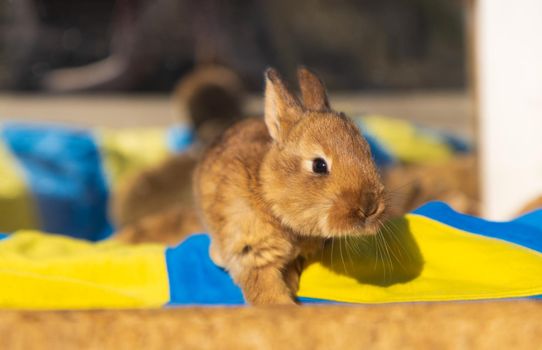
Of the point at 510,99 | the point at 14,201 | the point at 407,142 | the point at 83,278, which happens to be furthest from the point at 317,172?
the point at 407,142

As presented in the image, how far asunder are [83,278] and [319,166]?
531 mm

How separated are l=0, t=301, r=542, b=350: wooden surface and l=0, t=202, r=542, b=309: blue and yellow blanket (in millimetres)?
226

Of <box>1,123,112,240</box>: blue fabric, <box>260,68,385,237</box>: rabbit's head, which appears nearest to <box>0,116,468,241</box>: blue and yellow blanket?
<box>1,123,112,240</box>: blue fabric

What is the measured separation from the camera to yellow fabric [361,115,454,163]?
3430 millimetres

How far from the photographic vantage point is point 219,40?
11.7 ft

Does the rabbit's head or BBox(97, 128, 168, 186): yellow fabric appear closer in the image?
the rabbit's head

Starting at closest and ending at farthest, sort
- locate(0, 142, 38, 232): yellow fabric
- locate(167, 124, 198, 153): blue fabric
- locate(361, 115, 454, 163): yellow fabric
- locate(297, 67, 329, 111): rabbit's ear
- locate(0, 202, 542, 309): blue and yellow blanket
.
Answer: locate(0, 202, 542, 309): blue and yellow blanket, locate(297, 67, 329, 111): rabbit's ear, locate(0, 142, 38, 232): yellow fabric, locate(167, 124, 198, 153): blue fabric, locate(361, 115, 454, 163): yellow fabric

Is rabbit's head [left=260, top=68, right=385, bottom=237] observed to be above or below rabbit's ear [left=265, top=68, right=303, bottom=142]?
below

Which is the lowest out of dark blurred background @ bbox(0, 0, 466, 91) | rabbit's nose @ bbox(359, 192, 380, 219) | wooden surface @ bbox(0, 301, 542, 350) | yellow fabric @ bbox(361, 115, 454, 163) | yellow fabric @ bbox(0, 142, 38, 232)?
yellow fabric @ bbox(361, 115, 454, 163)

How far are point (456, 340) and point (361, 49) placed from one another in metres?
2.89

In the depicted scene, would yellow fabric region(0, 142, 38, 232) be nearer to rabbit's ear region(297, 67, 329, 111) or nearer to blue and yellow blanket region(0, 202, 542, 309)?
blue and yellow blanket region(0, 202, 542, 309)

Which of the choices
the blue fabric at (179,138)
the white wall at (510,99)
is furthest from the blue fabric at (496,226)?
the blue fabric at (179,138)

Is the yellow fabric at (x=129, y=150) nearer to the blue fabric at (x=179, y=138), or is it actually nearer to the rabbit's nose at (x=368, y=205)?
the blue fabric at (x=179, y=138)

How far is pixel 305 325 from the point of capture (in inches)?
42.6
